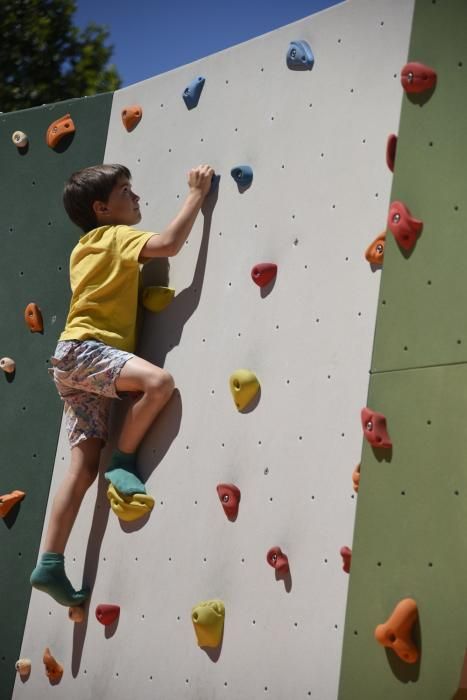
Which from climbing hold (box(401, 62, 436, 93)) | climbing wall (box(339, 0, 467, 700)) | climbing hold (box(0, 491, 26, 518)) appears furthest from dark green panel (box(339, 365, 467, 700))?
climbing hold (box(0, 491, 26, 518))

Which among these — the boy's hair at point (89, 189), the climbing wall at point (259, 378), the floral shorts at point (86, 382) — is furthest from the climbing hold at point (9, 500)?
the boy's hair at point (89, 189)

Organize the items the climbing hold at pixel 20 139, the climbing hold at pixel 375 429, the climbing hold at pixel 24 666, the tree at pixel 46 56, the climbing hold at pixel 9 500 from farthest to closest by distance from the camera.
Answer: the tree at pixel 46 56
the climbing hold at pixel 20 139
the climbing hold at pixel 9 500
the climbing hold at pixel 24 666
the climbing hold at pixel 375 429

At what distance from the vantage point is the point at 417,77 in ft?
7.45

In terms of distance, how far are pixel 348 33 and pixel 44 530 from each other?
1701 millimetres

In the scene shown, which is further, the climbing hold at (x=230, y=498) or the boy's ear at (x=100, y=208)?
the boy's ear at (x=100, y=208)

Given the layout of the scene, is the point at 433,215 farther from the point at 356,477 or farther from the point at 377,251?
the point at 356,477

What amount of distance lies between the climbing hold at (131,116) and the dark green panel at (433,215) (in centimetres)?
111

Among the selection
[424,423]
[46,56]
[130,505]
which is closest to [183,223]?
[130,505]

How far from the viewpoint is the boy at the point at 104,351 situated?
284cm

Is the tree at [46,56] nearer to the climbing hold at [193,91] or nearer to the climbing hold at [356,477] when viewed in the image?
the climbing hold at [193,91]

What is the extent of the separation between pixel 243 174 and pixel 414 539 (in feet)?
3.73

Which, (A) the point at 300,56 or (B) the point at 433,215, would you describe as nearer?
(B) the point at 433,215

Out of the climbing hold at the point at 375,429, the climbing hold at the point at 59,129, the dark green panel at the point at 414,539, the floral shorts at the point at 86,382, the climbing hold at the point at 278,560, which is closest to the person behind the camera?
the dark green panel at the point at 414,539

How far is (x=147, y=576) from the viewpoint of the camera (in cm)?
280
